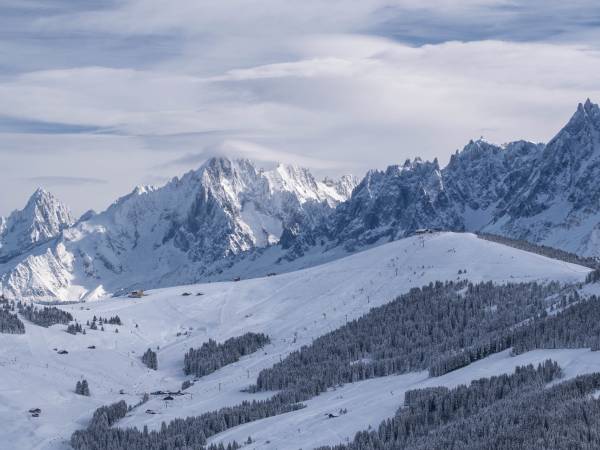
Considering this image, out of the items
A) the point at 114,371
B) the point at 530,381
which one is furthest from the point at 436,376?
the point at 114,371

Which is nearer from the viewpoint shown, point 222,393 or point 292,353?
point 222,393

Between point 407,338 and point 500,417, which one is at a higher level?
point 500,417

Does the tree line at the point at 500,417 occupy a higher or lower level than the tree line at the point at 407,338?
higher

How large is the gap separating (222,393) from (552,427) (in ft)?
313

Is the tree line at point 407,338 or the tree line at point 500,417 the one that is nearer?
the tree line at point 500,417

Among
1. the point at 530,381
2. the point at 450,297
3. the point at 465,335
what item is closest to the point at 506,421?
the point at 530,381

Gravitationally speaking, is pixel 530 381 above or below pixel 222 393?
above

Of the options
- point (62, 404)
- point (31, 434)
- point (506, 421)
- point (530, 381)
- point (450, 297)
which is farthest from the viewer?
point (450, 297)

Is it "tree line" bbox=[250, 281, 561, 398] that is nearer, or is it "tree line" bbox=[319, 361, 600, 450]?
"tree line" bbox=[319, 361, 600, 450]

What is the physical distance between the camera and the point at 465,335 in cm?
17088

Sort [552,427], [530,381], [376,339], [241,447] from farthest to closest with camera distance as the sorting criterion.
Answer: [376,339] → [241,447] → [530,381] → [552,427]

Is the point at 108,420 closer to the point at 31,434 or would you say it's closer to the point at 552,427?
the point at 31,434

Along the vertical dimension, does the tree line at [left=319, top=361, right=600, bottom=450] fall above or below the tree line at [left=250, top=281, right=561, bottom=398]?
above

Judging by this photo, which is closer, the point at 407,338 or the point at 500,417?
the point at 500,417
